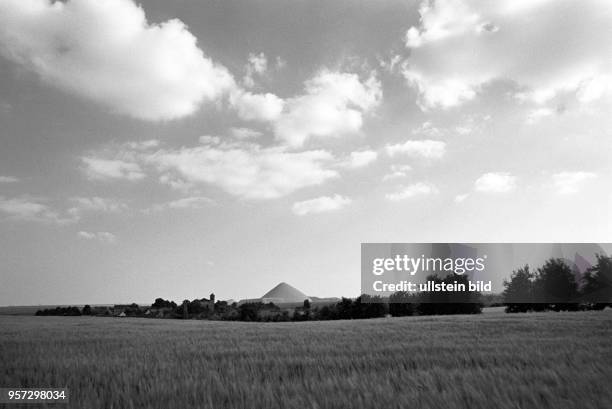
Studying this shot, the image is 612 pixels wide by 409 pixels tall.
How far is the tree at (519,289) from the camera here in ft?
187

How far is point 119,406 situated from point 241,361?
3.12 meters

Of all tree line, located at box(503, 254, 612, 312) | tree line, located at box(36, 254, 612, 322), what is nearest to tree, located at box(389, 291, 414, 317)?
tree line, located at box(36, 254, 612, 322)

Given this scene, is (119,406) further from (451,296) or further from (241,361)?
(451,296)

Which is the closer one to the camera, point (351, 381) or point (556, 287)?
point (351, 381)

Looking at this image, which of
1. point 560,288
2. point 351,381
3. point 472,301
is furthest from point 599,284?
point 351,381

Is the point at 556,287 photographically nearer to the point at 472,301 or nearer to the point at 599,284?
the point at 599,284

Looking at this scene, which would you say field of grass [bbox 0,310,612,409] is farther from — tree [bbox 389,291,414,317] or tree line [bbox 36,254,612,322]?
tree [bbox 389,291,414,317]

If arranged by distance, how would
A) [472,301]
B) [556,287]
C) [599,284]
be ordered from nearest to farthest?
[599,284], [556,287], [472,301]

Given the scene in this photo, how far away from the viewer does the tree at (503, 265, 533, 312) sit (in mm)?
57000

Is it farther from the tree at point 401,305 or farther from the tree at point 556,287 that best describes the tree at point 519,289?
the tree at point 401,305

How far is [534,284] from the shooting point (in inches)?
2312

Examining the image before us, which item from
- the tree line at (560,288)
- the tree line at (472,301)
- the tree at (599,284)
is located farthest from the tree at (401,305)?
the tree at (599,284)

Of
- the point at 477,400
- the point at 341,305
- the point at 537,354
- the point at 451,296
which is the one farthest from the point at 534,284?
the point at 477,400

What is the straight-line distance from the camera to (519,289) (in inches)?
2347
